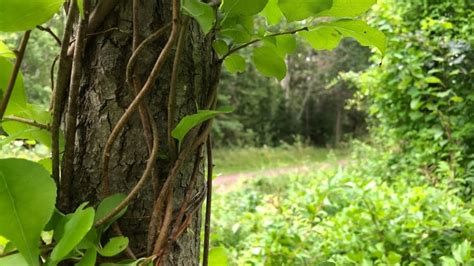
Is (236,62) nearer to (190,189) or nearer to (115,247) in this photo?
(190,189)

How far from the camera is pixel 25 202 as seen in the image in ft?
1.26

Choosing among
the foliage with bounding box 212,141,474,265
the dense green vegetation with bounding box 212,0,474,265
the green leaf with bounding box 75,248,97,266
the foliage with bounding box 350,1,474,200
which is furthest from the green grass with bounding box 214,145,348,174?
the green leaf with bounding box 75,248,97,266

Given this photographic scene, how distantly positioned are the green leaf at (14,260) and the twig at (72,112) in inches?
3.0

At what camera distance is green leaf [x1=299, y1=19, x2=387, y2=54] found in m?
0.49

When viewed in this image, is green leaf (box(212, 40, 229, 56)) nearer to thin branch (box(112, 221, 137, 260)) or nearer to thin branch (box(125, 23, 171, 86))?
thin branch (box(125, 23, 171, 86))

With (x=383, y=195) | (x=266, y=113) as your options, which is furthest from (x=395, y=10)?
(x=266, y=113)

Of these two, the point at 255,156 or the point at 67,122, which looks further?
the point at 255,156

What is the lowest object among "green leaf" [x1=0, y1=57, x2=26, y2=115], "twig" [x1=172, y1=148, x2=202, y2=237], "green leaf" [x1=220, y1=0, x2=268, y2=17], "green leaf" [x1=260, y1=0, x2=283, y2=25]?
"twig" [x1=172, y1=148, x2=202, y2=237]

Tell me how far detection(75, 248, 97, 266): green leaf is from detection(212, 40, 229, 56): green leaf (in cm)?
26

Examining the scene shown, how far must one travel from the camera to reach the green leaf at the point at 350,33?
0.49 metres

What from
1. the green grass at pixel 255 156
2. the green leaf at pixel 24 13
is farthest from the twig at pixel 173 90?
the green grass at pixel 255 156

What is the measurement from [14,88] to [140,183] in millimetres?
156

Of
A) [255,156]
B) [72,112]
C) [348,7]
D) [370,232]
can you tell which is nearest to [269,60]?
[348,7]

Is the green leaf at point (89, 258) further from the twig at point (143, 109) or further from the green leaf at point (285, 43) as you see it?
the green leaf at point (285, 43)
